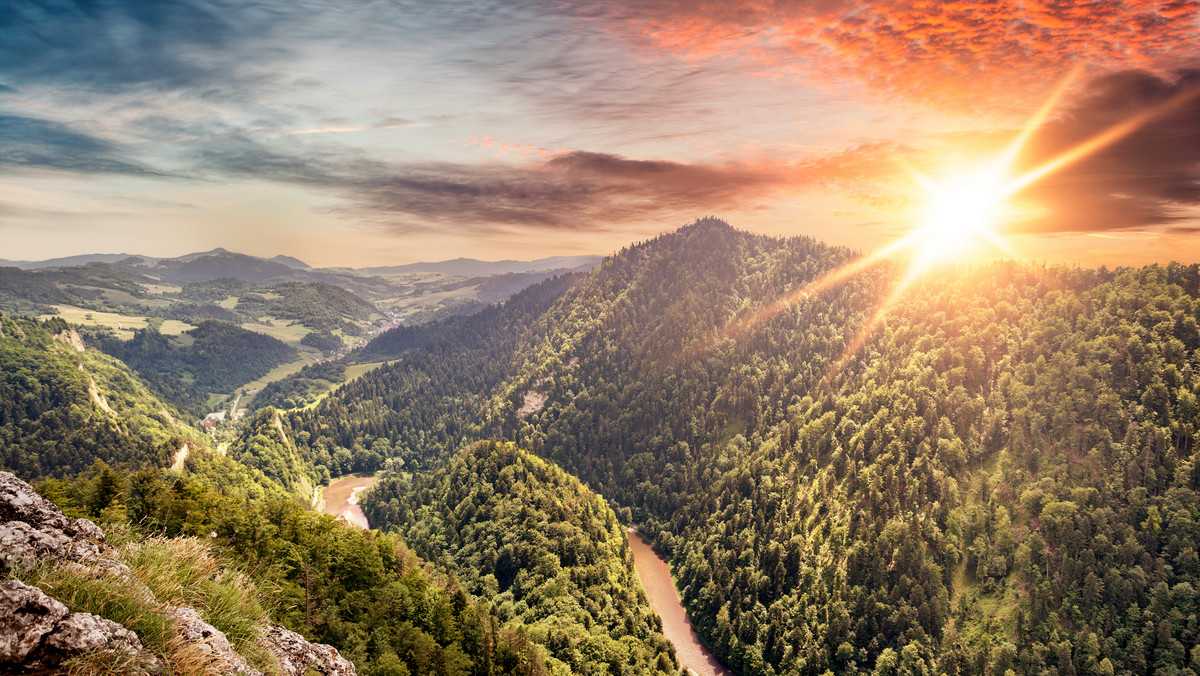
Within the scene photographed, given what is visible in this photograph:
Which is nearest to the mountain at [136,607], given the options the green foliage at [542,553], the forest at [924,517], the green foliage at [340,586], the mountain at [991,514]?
the green foliage at [340,586]

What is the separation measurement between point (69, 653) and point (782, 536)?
173 m

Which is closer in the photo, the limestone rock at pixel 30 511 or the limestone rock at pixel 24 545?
the limestone rock at pixel 24 545

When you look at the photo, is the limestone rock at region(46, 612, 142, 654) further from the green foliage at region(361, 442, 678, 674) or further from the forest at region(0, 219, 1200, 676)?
the forest at region(0, 219, 1200, 676)

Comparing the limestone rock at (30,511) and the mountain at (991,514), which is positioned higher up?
the limestone rock at (30,511)

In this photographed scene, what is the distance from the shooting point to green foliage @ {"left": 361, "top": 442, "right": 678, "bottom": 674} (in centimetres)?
11100

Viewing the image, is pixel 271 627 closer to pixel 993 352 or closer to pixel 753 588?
Answer: pixel 753 588

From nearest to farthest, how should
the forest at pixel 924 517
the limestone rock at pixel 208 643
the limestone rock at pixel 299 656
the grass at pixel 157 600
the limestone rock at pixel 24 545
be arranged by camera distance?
the limestone rock at pixel 24 545 < the grass at pixel 157 600 < the limestone rock at pixel 208 643 < the limestone rock at pixel 299 656 < the forest at pixel 924 517

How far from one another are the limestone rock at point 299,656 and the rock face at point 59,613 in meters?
0.09

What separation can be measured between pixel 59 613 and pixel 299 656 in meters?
12.8

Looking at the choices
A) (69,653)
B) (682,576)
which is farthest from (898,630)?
(69,653)

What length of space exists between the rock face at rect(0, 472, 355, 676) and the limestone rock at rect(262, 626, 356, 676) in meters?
0.09

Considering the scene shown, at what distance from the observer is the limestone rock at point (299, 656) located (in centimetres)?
2081

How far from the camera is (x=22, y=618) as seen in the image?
11.2 metres

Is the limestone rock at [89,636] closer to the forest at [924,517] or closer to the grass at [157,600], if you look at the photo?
the grass at [157,600]
